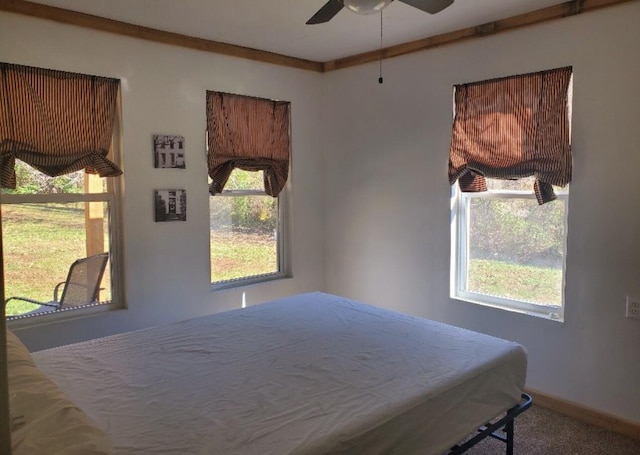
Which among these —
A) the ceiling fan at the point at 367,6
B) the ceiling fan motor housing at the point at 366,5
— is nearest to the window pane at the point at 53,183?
the ceiling fan at the point at 367,6

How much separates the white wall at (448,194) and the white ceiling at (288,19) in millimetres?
232

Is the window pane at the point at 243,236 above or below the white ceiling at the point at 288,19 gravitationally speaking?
below

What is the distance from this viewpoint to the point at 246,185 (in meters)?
3.98

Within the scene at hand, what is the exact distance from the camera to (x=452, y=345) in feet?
7.61

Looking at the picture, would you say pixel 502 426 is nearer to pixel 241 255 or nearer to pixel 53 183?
pixel 241 255

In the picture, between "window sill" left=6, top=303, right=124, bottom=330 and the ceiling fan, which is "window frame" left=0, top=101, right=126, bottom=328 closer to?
"window sill" left=6, top=303, right=124, bottom=330

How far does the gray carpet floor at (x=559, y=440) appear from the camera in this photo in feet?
8.54

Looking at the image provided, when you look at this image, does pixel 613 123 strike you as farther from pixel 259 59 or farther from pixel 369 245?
pixel 259 59

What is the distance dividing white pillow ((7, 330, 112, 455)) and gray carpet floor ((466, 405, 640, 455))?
78.7 inches

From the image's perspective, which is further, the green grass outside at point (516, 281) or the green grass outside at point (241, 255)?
the green grass outside at point (241, 255)

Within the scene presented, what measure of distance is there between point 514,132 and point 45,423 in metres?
2.94

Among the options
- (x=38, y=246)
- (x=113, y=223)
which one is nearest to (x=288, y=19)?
(x=113, y=223)

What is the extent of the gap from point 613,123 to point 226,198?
8.76 ft

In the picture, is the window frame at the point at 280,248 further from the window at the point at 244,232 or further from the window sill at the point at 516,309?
the window sill at the point at 516,309
